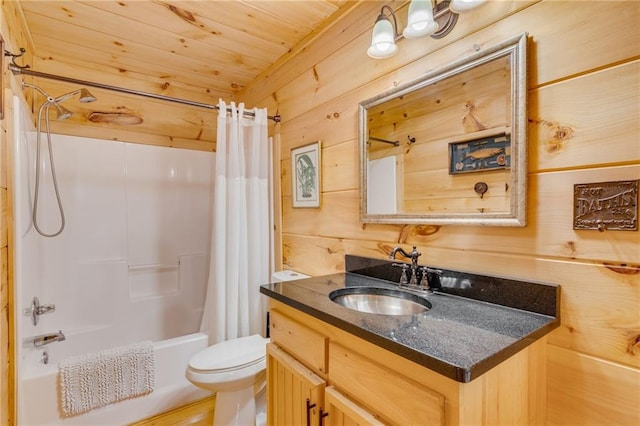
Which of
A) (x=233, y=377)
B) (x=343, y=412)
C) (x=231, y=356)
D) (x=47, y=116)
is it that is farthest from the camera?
(x=47, y=116)

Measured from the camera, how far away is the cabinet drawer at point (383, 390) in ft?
2.31

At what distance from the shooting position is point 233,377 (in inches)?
57.9

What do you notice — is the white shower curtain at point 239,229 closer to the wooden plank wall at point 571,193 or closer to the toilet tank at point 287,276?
the toilet tank at point 287,276

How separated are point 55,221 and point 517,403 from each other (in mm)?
2686

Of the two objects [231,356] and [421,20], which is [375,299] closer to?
[231,356]

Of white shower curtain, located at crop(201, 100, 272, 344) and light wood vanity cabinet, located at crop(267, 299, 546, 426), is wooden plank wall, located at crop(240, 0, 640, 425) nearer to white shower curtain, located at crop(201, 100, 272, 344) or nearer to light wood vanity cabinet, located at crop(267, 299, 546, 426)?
light wood vanity cabinet, located at crop(267, 299, 546, 426)

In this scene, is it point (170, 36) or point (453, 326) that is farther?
point (170, 36)

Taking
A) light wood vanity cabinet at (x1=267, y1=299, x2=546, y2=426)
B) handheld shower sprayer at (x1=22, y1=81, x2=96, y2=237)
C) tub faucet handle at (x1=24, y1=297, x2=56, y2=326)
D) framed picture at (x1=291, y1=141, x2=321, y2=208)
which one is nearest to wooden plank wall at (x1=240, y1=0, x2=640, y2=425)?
light wood vanity cabinet at (x1=267, y1=299, x2=546, y2=426)

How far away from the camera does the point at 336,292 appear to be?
4.12 ft

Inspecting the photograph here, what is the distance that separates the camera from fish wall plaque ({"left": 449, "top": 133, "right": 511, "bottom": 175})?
1019 mm

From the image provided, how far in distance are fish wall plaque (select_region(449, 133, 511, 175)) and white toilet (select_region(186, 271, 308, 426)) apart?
1264 mm

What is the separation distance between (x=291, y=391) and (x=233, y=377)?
0.47 meters

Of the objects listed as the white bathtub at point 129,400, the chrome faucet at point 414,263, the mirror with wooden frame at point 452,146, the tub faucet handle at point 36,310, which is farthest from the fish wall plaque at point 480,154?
the tub faucet handle at point 36,310

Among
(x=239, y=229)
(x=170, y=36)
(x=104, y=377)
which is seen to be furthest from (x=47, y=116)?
(x=104, y=377)
